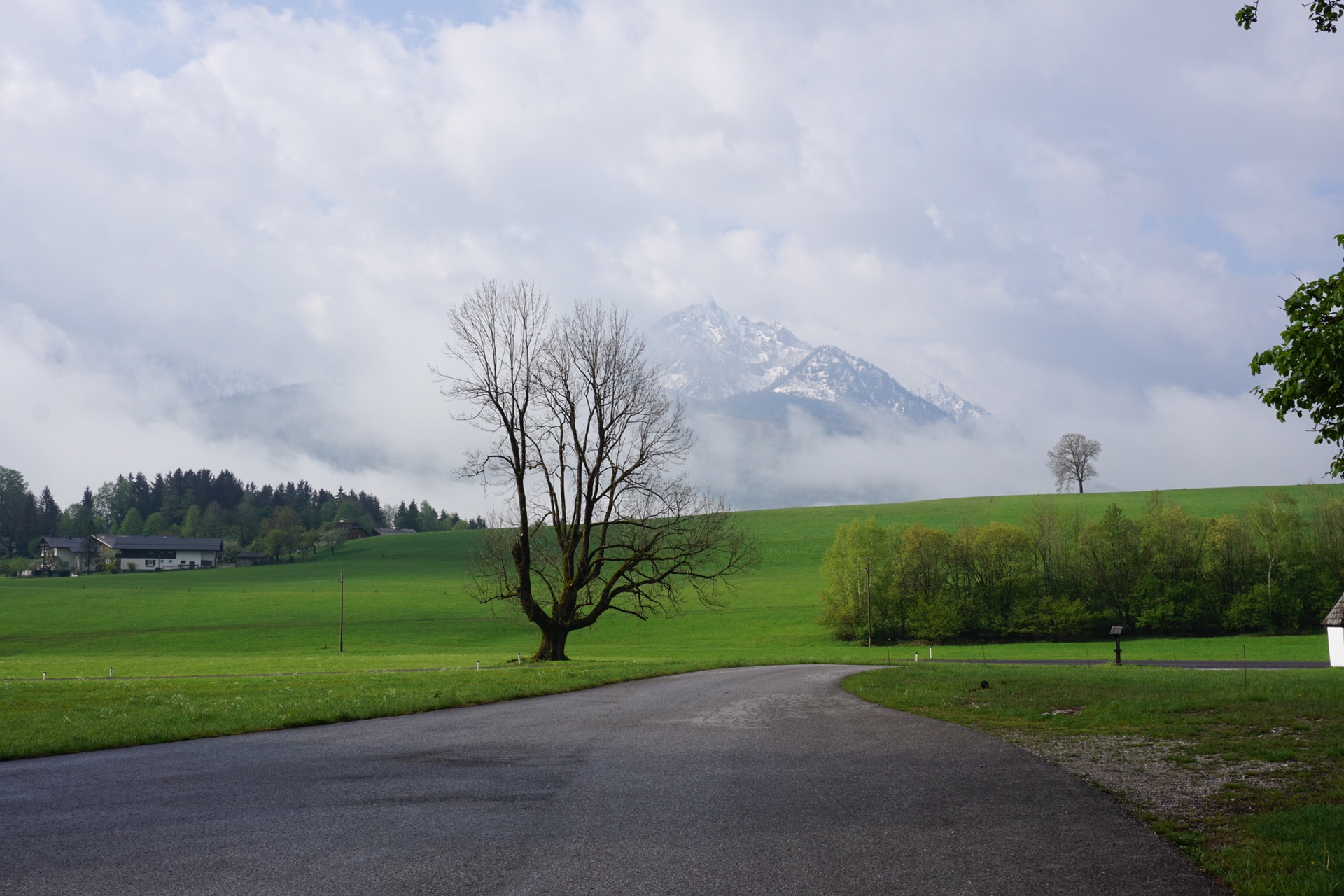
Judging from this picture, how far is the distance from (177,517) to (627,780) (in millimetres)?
215557

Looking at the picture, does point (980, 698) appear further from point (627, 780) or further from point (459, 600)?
point (459, 600)

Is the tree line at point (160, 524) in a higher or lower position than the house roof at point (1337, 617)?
higher

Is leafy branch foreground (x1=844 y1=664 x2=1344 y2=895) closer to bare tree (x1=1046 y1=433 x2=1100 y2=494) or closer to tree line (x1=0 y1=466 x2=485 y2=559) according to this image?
bare tree (x1=1046 y1=433 x2=1100 y2=494)

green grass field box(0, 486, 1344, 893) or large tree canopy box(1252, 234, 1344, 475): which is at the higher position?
large tree canopy box(1252, 234, 1344, 475)

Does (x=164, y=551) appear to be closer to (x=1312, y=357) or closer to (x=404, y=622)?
(x=404, y=622)

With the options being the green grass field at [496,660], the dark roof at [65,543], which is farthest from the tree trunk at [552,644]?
the dark roof at [65,543]

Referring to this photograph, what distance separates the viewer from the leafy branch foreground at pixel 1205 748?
7457mm

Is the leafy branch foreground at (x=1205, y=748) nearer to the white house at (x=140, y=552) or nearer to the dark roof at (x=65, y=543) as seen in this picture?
the white house at (x=140, y=552)

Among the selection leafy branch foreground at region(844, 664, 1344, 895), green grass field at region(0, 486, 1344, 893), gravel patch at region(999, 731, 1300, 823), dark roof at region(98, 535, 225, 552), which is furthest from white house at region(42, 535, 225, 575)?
gravel patch at region(999, 731, 1300, 823)

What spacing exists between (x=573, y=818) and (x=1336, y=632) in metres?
56.7

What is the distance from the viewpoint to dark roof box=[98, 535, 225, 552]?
15475cm

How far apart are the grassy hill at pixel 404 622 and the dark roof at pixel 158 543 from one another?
31.7 meters

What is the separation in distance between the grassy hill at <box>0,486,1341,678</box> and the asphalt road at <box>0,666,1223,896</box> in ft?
94.2

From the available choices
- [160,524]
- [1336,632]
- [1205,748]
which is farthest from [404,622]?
[160,524]
